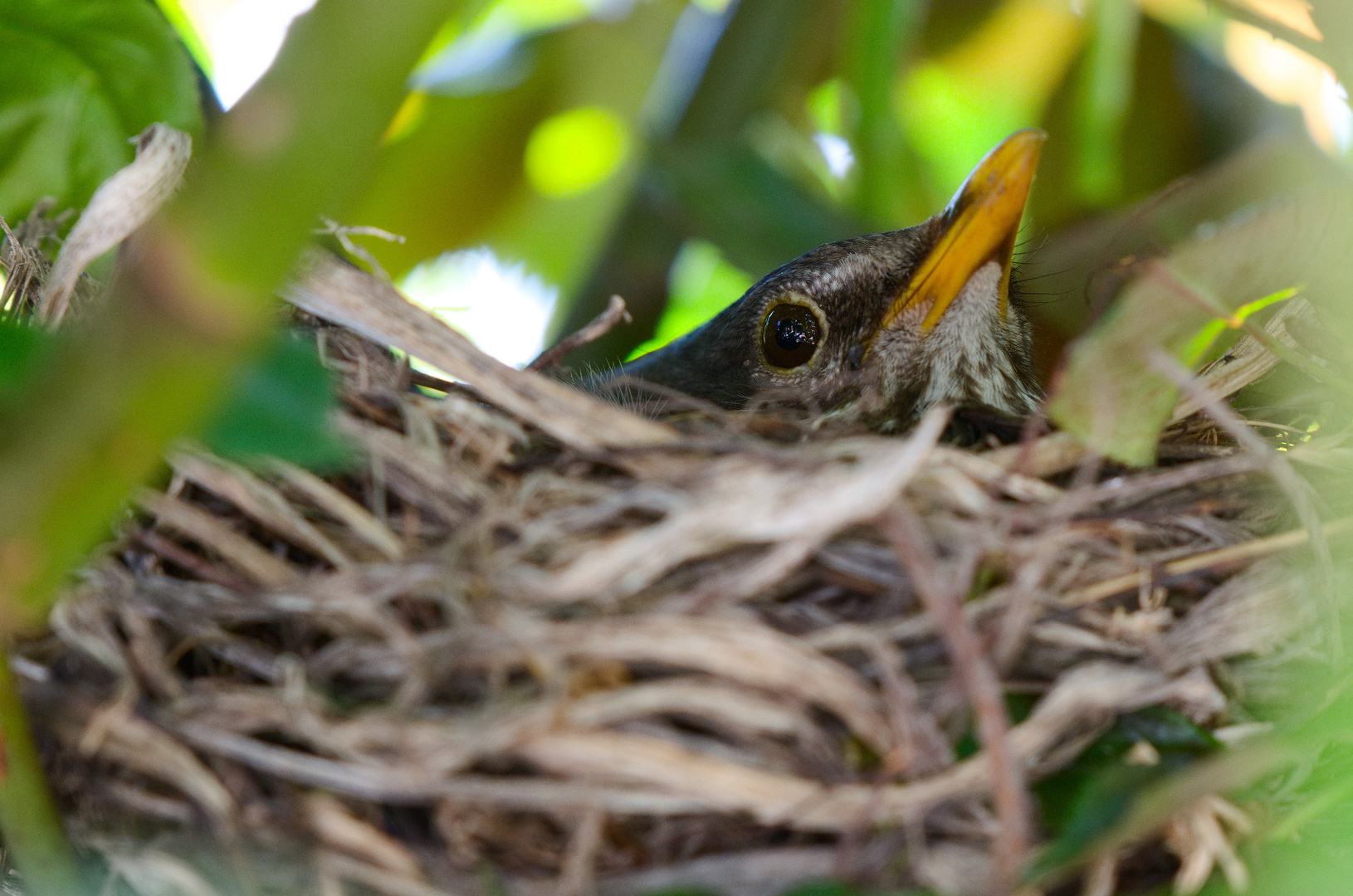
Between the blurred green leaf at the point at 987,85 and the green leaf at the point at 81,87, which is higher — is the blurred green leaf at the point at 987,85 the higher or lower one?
the higher one

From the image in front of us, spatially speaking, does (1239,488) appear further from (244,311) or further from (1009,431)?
(244,311)

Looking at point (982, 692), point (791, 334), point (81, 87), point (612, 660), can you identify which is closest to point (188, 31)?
point (81, 87)

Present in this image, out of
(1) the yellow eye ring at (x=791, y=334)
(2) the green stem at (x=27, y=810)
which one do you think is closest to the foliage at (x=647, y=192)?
(2) the green stem at (x=27, y=810)

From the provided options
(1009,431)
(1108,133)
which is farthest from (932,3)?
(1009,431)

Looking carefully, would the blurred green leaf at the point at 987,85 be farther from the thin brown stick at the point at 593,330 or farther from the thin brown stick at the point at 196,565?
the thin brown stick at the point at 196,565

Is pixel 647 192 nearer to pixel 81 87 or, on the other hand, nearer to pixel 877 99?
pixel 877 99

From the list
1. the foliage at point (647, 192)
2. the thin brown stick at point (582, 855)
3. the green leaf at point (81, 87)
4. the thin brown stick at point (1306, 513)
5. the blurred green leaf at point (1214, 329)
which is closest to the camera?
the foliage at point (647, 192)
